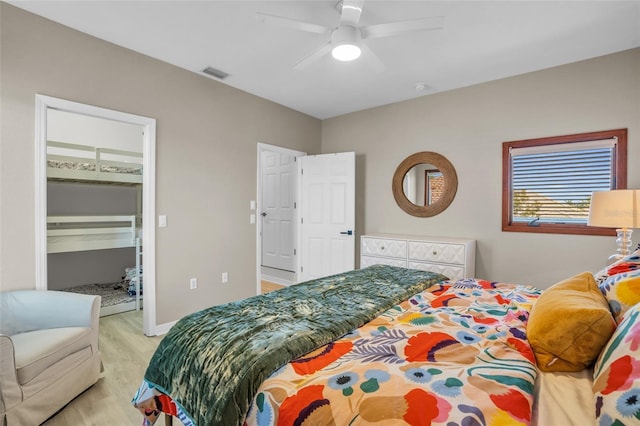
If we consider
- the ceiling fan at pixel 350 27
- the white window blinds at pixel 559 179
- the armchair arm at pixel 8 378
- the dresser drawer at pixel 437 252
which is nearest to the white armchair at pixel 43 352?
the armchair arm at pixel 8 378

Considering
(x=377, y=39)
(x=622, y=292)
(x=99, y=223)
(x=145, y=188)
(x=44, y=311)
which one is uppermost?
(x=377, y=39)

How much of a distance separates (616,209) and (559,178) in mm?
933

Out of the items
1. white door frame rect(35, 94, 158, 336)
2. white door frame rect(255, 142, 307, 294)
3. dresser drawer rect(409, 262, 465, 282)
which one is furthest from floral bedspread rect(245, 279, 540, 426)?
white door frame rect(255, 142, 307, 294)

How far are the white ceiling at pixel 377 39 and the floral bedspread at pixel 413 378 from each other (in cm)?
216

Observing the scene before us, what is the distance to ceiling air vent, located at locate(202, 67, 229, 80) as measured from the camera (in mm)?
3209

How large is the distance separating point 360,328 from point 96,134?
447cm

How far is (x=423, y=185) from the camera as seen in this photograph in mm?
3967

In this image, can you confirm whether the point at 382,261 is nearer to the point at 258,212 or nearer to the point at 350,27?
the point at 258,212

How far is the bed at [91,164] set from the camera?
3.44 meters

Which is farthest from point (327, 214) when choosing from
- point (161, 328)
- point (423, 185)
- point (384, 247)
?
point (161, 328)

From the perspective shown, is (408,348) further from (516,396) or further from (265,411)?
(265,411)

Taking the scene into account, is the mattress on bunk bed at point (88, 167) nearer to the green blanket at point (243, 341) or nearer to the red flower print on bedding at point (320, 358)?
the green blanket at point (243, 341)

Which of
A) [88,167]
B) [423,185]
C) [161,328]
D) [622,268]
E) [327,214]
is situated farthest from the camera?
[327,214]

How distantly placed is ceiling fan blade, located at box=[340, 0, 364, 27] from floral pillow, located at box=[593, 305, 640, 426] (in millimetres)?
2003
